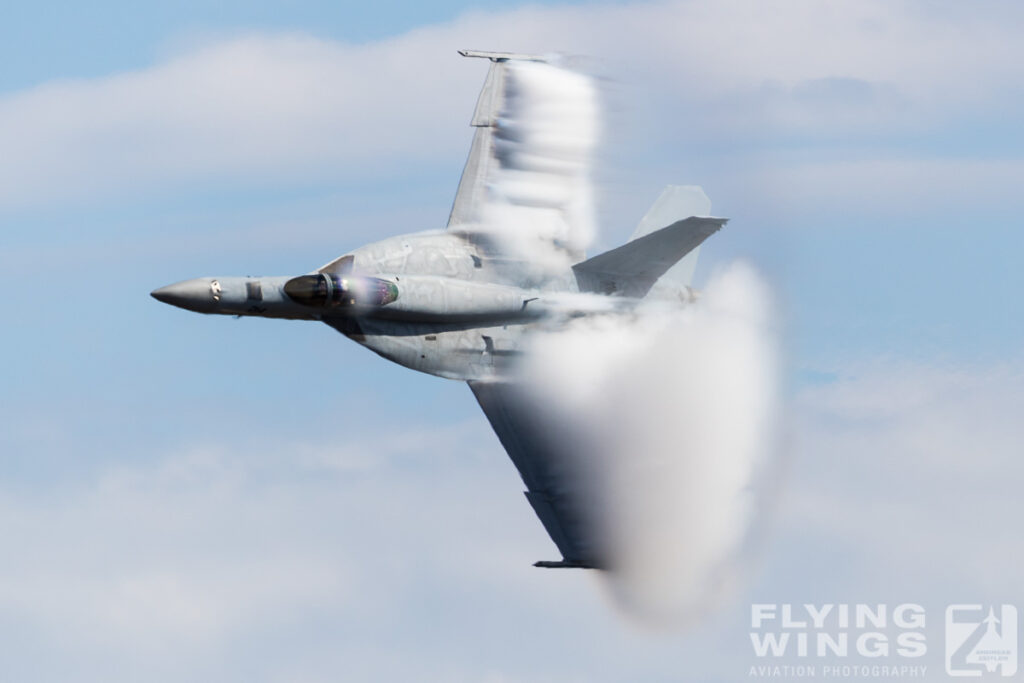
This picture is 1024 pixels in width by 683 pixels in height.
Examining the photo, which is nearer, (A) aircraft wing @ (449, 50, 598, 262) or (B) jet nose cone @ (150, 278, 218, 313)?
(B) jet nose cone @ (150, 278, 218, 313)

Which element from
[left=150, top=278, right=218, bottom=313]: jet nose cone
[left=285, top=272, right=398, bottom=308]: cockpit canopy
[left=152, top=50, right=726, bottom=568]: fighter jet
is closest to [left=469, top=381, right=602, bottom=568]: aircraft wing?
[left=152, top=50, right=726, bottom=568]: fighter jet

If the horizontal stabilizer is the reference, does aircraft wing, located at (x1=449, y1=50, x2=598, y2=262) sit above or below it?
above

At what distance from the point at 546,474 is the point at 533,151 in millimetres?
8305

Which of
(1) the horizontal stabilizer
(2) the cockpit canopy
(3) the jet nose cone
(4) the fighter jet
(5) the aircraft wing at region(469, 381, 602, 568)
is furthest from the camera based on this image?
(5) the aircraft wing at region(469, 381, 602, 568)

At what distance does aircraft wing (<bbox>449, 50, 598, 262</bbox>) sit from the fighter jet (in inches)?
1.4

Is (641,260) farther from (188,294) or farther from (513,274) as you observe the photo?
(188,294)

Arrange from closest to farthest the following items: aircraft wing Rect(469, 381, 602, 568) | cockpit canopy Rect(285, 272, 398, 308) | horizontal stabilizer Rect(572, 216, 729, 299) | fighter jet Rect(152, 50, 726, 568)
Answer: cockpit canopy Rect(285, 272, 398, 308) → fighter jet Rect(152, 50, 726, 568) → horizontal stabilizer Rect(572, 216, 729, 299) → aircraft wing Rect(469, 381, 602, 568)

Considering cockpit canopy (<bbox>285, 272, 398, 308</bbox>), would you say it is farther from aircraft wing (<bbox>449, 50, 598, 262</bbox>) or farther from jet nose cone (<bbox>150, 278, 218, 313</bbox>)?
aircraft wing (<bbox>449, 50, 598, 262</bbox>)

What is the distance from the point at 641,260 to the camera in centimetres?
4666

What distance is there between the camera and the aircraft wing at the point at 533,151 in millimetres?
47562

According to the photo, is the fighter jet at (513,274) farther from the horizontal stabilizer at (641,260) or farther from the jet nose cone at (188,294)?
the jet nose cone at (188,294)

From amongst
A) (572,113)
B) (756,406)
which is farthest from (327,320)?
(756,406)

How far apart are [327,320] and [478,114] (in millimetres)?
7888

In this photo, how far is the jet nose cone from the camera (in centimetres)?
4162
